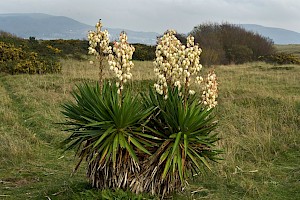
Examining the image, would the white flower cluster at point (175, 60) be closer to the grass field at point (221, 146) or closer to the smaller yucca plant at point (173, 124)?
the smaller yucca plant at point (173, 124)

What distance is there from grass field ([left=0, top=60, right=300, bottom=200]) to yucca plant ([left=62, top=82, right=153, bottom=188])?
24 cm

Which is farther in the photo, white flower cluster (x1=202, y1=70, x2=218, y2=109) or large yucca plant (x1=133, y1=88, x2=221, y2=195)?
white flower cluster (x1=202, y1=70, x2=218, y2=109)

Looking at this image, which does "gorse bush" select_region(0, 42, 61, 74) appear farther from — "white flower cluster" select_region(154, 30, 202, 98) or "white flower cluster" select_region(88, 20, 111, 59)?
"white flower cluster" select_region(154, 30, 202, 98)

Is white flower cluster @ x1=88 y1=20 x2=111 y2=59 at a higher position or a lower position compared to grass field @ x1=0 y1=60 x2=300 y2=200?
higher

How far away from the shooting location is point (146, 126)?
473cm

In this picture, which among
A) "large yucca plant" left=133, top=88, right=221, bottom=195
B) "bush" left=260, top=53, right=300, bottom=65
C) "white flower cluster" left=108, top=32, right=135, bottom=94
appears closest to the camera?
"white flower cluster" left=108, top=32, right=135, bottom=94

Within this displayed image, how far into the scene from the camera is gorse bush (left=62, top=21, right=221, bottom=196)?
4.59m

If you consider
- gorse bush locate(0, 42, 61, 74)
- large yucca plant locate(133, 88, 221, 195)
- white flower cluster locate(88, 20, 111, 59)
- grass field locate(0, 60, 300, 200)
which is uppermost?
white flower cluster locate(88, 20, 111, 59)

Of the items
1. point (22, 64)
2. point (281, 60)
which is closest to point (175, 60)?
point (22, 64)

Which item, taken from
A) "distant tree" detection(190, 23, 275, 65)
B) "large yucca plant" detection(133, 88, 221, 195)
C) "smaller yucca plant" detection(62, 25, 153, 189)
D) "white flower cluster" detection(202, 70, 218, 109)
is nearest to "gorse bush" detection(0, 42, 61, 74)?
"distant tree" detection(190, 23, 275, 65)

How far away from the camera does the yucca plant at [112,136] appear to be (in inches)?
182

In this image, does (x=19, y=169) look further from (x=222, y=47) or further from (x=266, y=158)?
(x=222, y=47)

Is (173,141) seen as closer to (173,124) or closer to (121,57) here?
(173,124)

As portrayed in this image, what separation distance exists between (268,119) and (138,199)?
249 inches
